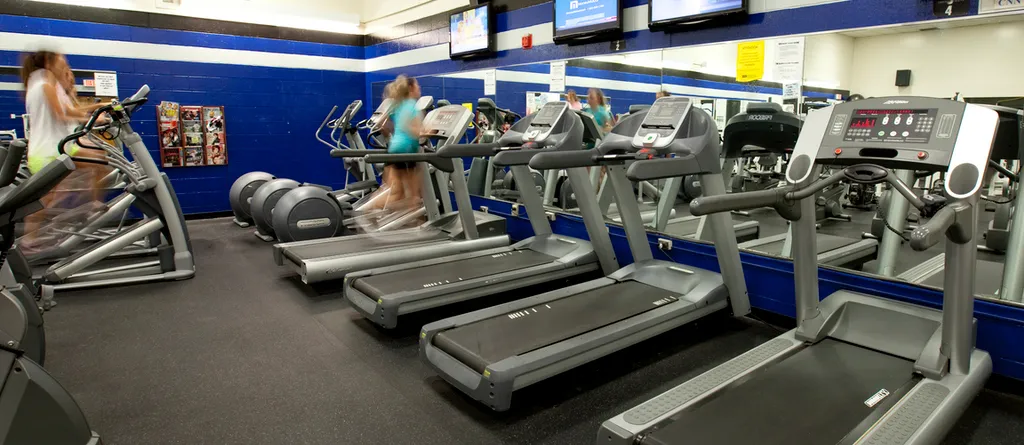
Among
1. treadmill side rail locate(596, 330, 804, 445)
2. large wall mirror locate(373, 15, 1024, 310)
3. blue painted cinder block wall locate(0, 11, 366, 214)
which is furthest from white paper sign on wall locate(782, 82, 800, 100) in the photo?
blue painted cinder block wall locate(0, 11, 366, 214)

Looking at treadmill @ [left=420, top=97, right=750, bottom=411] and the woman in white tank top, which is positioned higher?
the woman in white tank top

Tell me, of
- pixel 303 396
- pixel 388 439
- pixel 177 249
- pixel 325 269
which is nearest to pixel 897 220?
pixel 388 439

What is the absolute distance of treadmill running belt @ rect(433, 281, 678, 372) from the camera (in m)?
2.71

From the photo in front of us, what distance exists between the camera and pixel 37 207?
2.03m

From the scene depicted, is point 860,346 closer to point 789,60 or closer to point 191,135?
point 789,60

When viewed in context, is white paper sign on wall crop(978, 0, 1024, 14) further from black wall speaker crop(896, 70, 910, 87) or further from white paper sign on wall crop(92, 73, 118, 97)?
white paper sign on wall crop(92, 73, 118, 97)

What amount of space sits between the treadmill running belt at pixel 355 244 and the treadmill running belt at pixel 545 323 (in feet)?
6.67

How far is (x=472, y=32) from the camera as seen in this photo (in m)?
6.36

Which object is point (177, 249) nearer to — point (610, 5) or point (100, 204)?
point (100, 204)

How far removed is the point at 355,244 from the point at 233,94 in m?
4.17

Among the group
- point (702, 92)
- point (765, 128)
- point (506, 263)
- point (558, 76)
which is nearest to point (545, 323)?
point (506, 263)

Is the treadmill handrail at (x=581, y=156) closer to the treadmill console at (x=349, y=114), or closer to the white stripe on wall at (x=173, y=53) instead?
the treadmill console at (x=349, y=114)

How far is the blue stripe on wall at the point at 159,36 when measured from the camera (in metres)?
6.48

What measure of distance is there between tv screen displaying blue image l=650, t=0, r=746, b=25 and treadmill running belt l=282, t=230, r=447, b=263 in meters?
2.61
